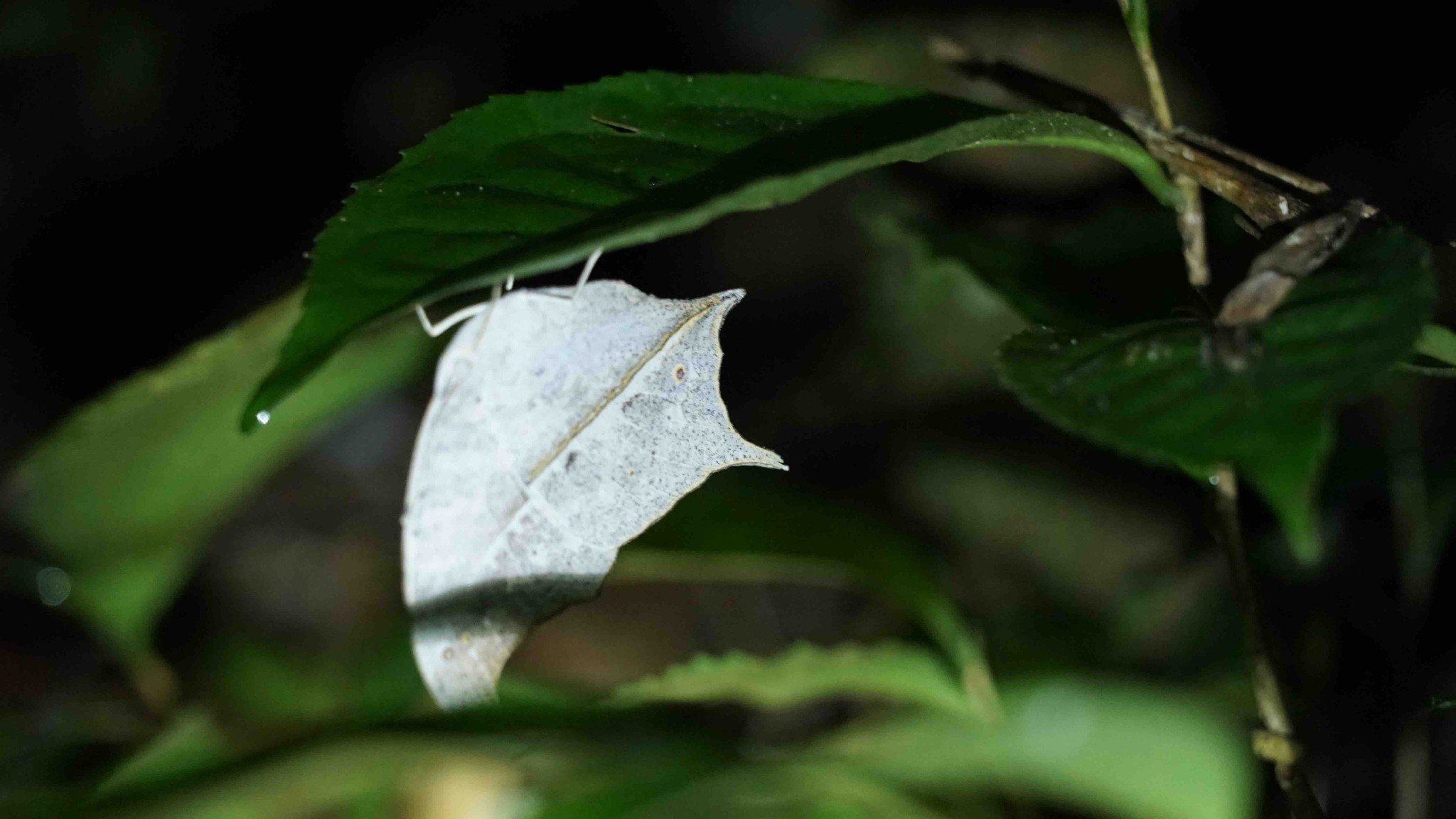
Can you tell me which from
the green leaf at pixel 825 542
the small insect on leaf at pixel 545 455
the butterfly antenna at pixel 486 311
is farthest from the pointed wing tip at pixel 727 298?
the green leaf at pixel 825 542

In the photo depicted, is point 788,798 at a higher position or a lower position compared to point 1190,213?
lower

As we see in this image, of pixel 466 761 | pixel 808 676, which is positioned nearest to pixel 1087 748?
pixel 808 676

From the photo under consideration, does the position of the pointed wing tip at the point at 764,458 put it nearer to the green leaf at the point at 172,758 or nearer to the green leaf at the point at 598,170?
the green leaf at the point at 598,170

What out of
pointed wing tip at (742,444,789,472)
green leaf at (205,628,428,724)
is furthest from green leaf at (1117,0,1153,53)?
green leaf at (205,628,428,724)

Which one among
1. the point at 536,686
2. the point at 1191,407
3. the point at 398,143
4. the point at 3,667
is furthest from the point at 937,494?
the point at 3,667

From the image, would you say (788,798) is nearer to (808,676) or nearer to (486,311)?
(808,676)

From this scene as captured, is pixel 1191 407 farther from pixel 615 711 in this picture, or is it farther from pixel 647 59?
pixel 647 59

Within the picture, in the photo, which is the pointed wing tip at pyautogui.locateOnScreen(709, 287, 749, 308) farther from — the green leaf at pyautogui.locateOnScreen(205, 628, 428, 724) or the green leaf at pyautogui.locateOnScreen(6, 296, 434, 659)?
the green leaf at pyautogui.locateOnScreen(205, 628, 428, 724)
